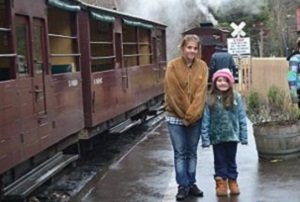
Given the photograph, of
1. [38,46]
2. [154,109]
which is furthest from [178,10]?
[38,46]

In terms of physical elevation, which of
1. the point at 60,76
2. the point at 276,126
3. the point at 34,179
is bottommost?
the point at 34,179

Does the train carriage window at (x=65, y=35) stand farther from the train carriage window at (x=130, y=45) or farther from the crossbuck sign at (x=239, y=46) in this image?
the crossbuck sign at (x=239, y=46)

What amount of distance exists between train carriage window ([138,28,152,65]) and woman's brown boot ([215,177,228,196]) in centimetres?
854

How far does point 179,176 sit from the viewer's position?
7.62 meters

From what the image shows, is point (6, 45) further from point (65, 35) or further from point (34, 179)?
point (65, 35)

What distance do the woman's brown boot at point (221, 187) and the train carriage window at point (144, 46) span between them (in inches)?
336

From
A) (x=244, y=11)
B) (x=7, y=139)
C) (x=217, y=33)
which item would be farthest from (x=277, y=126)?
(x=244, y=11)

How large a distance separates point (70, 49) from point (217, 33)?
65.0 ft

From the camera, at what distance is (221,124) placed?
7.63m

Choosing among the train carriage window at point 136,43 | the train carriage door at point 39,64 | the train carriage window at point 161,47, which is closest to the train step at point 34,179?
the train carriage door at point 39,64

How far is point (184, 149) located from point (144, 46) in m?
9.76

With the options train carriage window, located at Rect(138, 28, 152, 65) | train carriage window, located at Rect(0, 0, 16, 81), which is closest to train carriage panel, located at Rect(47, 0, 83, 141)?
train carriage window, located at Rect(0, 0, 16, 81)

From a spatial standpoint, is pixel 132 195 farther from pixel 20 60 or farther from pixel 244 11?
pixel 244 11

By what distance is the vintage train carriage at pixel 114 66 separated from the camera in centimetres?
1105
